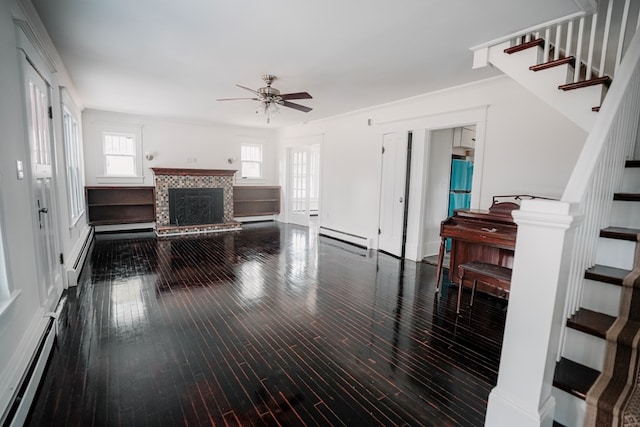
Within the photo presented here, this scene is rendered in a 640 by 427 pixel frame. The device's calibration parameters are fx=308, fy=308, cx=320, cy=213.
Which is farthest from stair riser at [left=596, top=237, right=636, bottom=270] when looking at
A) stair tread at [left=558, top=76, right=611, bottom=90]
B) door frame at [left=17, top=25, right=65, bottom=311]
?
door frame at [left=17, top=25, right=65, bottom=311]

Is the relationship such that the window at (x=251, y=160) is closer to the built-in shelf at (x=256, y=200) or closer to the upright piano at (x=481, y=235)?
the built-in shelf at (x=256, y=200)

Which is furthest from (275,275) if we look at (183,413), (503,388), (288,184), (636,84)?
(288,184)

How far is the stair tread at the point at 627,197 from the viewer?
187 cm

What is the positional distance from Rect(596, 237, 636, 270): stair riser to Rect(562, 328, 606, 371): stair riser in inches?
21.8

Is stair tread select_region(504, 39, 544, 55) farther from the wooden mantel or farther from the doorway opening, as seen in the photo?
the wooden mantel

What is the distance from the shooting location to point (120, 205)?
6.87 meters

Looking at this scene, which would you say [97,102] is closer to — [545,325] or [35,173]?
[35,173]

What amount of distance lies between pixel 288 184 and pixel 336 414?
7045mm

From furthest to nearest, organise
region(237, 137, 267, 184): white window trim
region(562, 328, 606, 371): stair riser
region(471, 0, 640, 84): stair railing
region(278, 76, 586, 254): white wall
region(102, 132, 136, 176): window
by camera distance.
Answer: region(237, 137, 267, 184): white window trim
region(102, 132, 136, 176): window
region(278, 76, 586, 254): white wall
region(471, 0, 640, 84): stair railing
region(562, 328, 606, 371): stair riser

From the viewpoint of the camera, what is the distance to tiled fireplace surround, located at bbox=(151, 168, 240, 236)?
6.93 m

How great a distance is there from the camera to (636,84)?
6.36 feet

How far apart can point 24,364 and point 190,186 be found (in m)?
5.80

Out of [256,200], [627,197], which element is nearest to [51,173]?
[627,197]

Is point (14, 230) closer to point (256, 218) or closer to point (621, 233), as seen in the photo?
point (621, 233)
